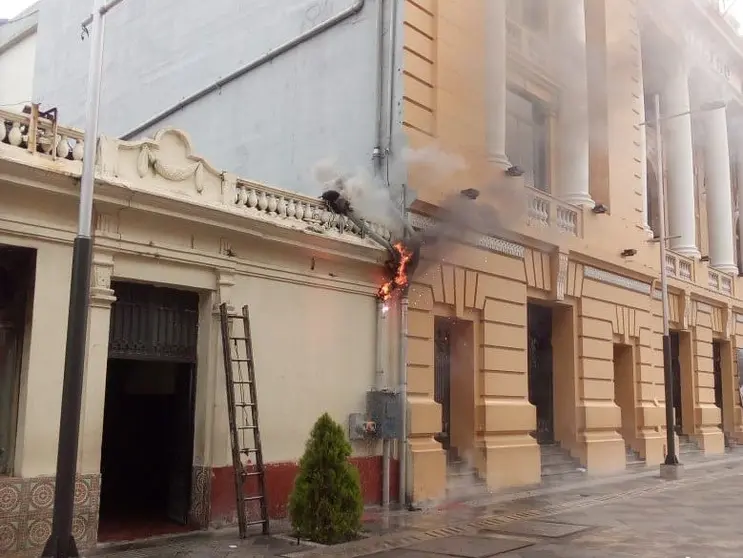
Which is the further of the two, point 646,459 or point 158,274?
point 646,459

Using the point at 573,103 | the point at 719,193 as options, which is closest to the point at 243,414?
the point at 573,103

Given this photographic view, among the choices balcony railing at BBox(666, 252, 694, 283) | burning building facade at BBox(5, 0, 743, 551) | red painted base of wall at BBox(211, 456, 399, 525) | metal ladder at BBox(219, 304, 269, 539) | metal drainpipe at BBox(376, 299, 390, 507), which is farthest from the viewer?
balcony railing at BBox(666, 252, 694, 283)

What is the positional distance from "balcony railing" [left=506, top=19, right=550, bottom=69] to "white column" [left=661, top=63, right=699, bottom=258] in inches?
266

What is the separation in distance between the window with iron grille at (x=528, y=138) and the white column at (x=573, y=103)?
378mm

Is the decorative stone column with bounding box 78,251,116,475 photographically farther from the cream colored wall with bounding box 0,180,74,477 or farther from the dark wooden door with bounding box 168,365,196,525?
the dark wooden door with bounding box 168,365,196,525

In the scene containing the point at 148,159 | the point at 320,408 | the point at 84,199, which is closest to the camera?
the point at 84,199

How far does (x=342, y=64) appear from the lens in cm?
1427

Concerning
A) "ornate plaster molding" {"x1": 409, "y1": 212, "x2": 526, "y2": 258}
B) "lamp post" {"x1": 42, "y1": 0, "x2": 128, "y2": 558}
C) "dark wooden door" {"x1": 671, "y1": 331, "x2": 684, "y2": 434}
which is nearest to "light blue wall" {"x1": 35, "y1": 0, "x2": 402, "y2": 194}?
"ornate plaster molding" {"x1": 409, "y1": 212, "x2": 526, "y2": 258}

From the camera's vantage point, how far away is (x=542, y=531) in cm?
1023

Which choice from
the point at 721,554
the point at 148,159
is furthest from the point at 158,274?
the point at 721,554

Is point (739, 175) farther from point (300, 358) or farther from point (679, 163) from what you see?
point (300, 358)

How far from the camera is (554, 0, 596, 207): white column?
56.3ft

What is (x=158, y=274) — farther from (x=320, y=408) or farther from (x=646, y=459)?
(x=646, y=459)

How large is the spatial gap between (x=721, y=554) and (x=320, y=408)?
5443 mm
